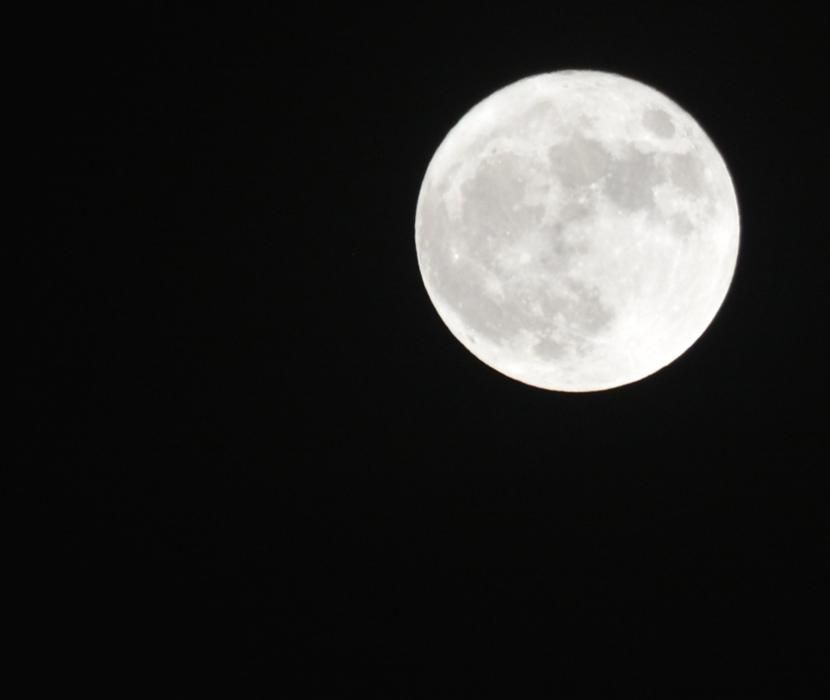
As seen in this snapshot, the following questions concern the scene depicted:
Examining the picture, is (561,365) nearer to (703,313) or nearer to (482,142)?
(703,313)

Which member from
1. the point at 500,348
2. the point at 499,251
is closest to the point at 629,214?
the point at 499,251

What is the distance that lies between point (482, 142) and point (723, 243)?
1.03m

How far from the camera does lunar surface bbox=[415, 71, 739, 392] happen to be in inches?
128

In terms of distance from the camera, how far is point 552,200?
3248mm

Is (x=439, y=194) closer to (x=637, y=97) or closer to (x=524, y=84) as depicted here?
(x=524, y=84)

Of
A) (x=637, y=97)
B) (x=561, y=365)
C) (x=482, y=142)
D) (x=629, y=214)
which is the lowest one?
(x=561, y=365)

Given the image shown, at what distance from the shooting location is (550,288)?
11.0ft

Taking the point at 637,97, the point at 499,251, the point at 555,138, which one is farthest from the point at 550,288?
the point at 637,97

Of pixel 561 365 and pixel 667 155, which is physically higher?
pixel 667 155

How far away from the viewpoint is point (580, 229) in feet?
10.6

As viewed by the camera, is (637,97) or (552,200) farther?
(637,97)

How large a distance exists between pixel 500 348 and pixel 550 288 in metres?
0.42

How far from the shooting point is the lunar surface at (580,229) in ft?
10.7

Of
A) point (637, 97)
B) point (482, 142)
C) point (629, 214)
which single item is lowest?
point (629, 214)
